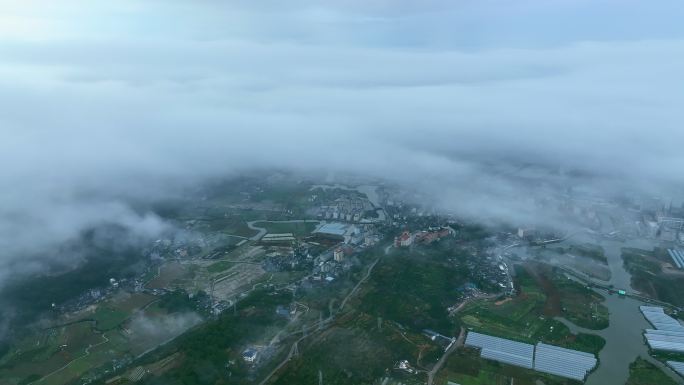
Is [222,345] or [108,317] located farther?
[108,317]

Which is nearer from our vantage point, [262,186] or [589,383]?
[589,383]

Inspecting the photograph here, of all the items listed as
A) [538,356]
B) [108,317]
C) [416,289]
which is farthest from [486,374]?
[108,317]

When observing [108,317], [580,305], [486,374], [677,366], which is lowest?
[108,317]

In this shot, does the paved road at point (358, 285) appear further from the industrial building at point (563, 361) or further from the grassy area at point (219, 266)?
the industrial building at point (563, 361)

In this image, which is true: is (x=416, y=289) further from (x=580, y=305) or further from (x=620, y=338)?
(x=620, y=338)

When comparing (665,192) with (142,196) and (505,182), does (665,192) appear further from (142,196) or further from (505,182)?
(142,196)

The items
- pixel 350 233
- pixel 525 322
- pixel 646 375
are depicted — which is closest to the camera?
pixel 646 375

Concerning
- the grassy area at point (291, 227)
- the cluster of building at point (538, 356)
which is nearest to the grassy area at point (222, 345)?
the cluster of building at point (538, 356)

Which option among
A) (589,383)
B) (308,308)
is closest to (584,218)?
(589,383)
